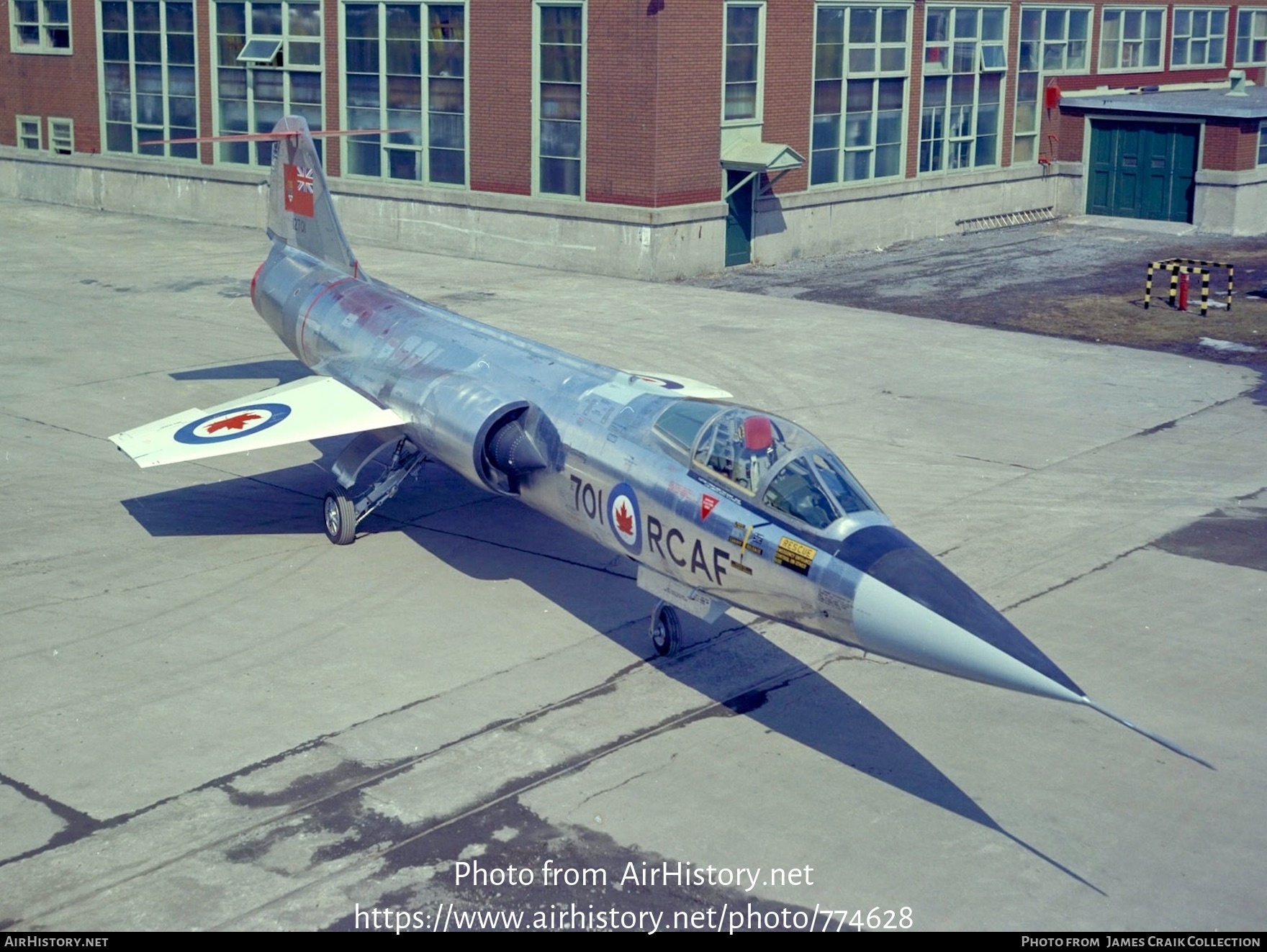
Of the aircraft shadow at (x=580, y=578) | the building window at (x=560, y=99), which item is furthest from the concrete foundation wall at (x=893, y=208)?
the aircraft shadow at (x=580, y=578)

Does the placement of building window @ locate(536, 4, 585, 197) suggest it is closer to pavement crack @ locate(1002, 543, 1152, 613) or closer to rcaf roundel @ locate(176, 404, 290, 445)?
rcaf roundel @ locate(176, 404, 290, 445)

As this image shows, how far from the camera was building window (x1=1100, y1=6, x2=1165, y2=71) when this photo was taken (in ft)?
147

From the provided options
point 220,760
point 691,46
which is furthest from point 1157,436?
point 691,46

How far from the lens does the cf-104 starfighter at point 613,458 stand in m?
9.91

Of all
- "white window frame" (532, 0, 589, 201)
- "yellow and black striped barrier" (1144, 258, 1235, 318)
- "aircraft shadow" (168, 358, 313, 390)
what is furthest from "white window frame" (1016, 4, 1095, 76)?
"aircraft shadow" (168, 358, 313, 390)

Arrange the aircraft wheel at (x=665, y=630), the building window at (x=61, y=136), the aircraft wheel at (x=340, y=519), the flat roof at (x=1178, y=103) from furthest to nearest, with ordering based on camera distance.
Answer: the building window at (x=61, y=136) → the flat roof at (x=1178, y=103) → the aircraft wheel at (x=340, y=519) → the aircraft wheel at (x=665, y=630)

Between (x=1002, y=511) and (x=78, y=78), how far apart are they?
113 ft

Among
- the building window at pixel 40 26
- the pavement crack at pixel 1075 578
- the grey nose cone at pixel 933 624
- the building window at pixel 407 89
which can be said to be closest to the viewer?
the grey nose cone at pixel 933 624

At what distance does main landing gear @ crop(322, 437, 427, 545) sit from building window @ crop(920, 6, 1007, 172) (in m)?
26.0

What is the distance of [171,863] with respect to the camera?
952 centimetres

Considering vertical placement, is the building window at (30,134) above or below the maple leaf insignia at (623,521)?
above

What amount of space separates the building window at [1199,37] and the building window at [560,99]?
24623 millimetres

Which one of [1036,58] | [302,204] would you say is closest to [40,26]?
[302,204]

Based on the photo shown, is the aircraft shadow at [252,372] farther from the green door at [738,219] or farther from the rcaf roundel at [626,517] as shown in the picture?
the green door at [738,219]
